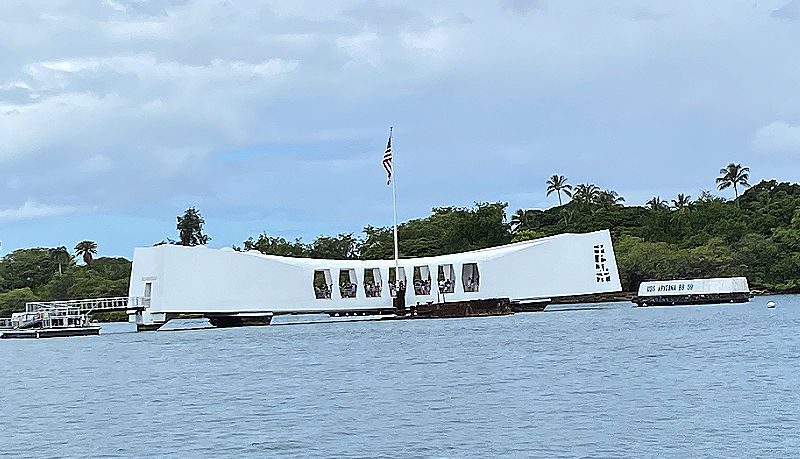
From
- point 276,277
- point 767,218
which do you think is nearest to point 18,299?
point 276,277

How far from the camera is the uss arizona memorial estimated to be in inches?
2645

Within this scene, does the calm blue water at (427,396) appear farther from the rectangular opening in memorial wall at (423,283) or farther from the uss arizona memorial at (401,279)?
the rectangular opening in memorial wall at (423,283)

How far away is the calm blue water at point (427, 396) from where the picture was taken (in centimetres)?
2186

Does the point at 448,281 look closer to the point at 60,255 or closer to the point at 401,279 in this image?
the point at 401,279

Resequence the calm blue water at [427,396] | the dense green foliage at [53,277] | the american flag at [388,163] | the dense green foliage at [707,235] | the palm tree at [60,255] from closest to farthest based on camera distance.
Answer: the calm blue water at [427,396] < the american flag at [388,163] < the dense green foliage at [707,235] < the dense green foliage at [53,277] < the palm tree at [60,255]

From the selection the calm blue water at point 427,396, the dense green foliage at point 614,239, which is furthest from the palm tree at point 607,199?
the calm blue water at point 427,396

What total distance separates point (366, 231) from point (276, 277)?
→ 4148cm

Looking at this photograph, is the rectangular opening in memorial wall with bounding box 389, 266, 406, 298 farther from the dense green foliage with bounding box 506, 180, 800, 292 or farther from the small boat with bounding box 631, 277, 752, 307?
the dense green foliage with bounding box 506, 180, 800, 292

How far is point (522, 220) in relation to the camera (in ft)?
382

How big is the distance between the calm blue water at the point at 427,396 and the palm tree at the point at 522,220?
62725mm

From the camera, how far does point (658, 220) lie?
347 ft

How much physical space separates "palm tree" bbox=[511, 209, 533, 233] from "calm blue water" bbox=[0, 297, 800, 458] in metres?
62.7

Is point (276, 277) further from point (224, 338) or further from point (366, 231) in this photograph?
point (366, 231)

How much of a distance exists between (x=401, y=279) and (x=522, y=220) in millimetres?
Result: 45114
